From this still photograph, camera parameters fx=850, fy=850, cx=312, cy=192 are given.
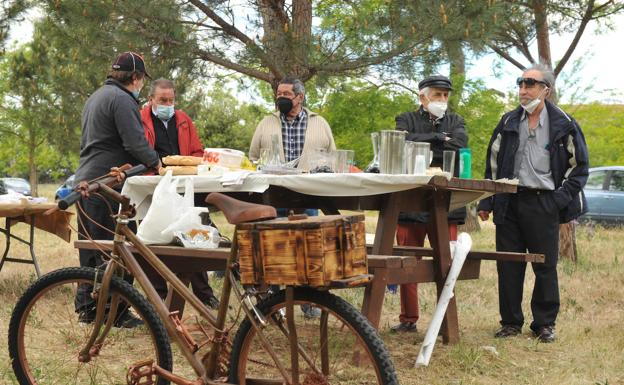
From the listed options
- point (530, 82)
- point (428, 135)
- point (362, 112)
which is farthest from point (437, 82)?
point (362, 112)

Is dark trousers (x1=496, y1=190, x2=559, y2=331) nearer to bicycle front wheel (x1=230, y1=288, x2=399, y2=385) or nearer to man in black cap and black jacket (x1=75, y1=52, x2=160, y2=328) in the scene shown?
man in black cap and black jacket (x1=75, y1=52, x2=160, y2=328)

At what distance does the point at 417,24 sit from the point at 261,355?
5.56m

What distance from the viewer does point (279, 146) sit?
5.47m

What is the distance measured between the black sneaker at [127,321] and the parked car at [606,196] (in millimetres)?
17477

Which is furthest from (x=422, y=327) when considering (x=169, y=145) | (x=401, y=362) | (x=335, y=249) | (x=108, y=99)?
(x=335, y=249)

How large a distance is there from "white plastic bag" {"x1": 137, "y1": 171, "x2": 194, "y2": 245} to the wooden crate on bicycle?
147 cm

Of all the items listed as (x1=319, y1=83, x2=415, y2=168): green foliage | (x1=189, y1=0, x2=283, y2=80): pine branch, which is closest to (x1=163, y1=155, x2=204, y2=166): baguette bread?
(x1=189, y1=0, x2=283, y2=80): pine branch

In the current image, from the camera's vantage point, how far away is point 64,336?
13.6 feet

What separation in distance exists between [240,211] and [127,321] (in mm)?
1382

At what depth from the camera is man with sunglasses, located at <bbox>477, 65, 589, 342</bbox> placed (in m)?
5.76

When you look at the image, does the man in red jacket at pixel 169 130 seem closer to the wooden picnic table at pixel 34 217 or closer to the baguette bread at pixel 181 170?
the wooden picnic table at pixel 34 217

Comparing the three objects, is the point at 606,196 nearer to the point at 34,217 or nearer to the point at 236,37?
the point at 236,37

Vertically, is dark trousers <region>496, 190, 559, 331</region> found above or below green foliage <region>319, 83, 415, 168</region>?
below

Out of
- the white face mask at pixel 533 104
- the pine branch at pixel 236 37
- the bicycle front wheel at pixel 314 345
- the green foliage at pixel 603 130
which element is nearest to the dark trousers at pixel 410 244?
the white face mask at pixel 533 104
